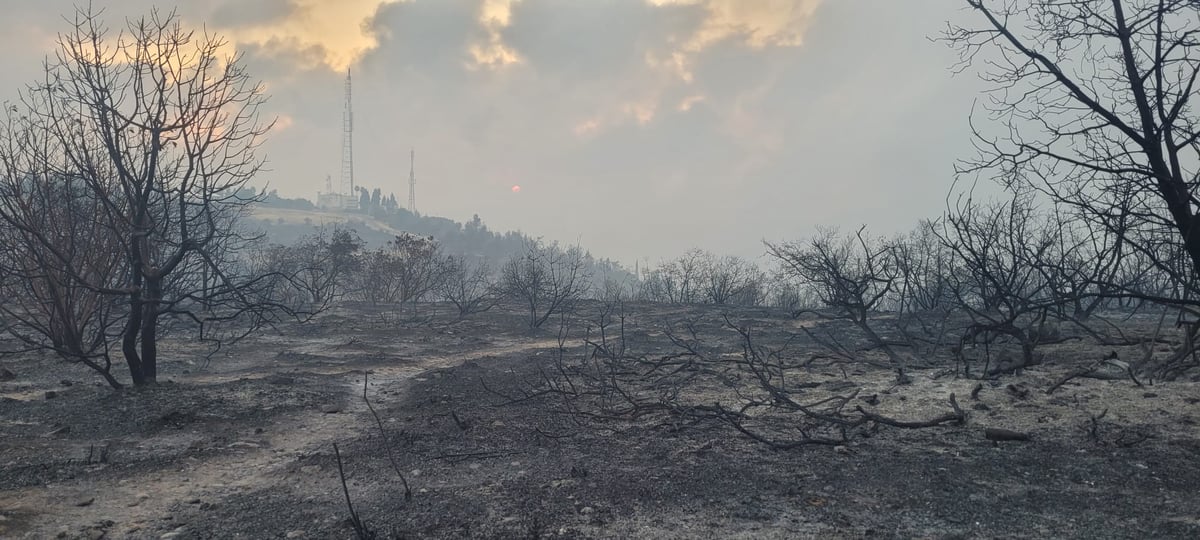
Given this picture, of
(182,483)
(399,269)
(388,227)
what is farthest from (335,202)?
(182,483)

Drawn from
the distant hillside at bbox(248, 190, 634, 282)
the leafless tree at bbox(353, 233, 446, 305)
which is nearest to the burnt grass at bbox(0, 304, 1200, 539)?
the leafless tree at bbox(353, 233, 446, 305)

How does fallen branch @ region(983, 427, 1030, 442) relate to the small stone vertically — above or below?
above

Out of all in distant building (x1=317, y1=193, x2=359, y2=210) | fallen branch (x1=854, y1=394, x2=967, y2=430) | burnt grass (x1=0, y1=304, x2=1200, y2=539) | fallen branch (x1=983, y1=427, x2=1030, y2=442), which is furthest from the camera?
distant building (x1=317, y1=193, x2=359, y2=210)

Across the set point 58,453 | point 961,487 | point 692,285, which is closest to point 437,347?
point 58,453

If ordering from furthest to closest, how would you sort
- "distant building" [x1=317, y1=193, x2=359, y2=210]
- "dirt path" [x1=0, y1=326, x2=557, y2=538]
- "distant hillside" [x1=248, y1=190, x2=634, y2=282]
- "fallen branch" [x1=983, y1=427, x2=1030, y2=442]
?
"distant building" [x1=317, y1=193, x2=359, y2=210], "distant hillside" [x1=248, y1=190, x2=634, y2=282], "fallen branch" [x1=983, y1=427, x2=1030, y2=442], "dirt path" [x1=0, y1=326, x2=557, y2=538]

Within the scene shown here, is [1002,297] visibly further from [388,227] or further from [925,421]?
[388,227]

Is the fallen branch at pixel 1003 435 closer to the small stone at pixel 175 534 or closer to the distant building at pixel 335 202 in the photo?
the small stone at pixel 175 534

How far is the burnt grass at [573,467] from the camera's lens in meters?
3.48

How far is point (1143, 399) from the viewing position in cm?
534

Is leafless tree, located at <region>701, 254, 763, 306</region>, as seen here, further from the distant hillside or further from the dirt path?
the distant hillside

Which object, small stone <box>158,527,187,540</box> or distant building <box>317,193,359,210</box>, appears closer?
small stone <box>158,527,187,540</box>

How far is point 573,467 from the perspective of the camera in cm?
447

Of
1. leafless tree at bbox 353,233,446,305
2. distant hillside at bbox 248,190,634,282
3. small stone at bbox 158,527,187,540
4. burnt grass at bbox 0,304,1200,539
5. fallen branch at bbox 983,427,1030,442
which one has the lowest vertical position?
small stone at bbox 158,527,187,540

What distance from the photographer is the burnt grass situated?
3.48 meters
